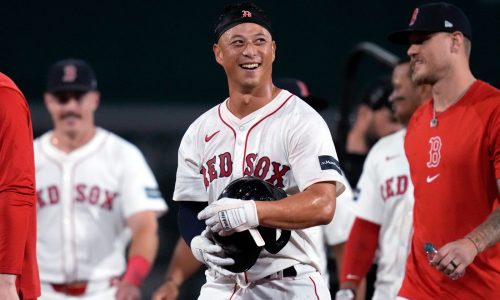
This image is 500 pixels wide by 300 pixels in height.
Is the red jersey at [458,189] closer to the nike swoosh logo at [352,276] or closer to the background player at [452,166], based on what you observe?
the background player at [452,166]

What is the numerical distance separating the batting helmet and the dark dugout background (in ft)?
21.7

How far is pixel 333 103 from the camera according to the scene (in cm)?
1113

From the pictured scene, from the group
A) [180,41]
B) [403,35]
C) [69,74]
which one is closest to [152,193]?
[69,74]

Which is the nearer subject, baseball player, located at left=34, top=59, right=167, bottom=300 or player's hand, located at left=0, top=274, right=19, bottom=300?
player's hand, located at left=0, top=274, right=19, bottom=300

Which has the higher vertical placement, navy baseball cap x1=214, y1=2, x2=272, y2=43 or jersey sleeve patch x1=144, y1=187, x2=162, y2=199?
navy baseball cap x1=214, y1=2, x2=272, y2=43

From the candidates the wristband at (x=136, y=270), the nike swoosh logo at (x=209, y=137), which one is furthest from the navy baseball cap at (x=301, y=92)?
the nike swoosh logo at (x=209, y=137)

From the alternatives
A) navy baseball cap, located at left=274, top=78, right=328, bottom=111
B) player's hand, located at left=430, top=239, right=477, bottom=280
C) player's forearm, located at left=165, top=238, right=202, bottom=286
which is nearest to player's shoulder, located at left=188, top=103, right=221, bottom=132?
player's forearm, located at left=165, top=238, right=202, bottom=286

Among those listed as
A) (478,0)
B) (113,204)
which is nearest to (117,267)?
(113,204)

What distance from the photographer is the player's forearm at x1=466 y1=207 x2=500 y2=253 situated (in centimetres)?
456

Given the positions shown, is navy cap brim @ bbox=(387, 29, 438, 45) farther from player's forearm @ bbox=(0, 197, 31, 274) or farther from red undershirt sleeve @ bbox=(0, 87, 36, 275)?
player's forearm @ bbox=(0, 197, 31, 274)

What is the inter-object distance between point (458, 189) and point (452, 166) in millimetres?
110

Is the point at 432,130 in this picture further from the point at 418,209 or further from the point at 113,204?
the point at 113,204

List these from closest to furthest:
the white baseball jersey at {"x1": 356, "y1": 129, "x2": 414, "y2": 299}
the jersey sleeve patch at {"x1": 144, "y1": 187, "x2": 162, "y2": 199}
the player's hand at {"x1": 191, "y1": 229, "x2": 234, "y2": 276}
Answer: the player's hand at {"x1": 191, "y1": 229, "x2": 234, "y2": 276} < the white baseball jersey at {"x1": 356, "y1": 129, "x2": 414, "y2": 299} < the jersey sleeve patch at {"x1": 144, "y1": 187, "x2": 162, "y2": 199}

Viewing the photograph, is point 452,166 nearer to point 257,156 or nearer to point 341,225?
point 257,156
